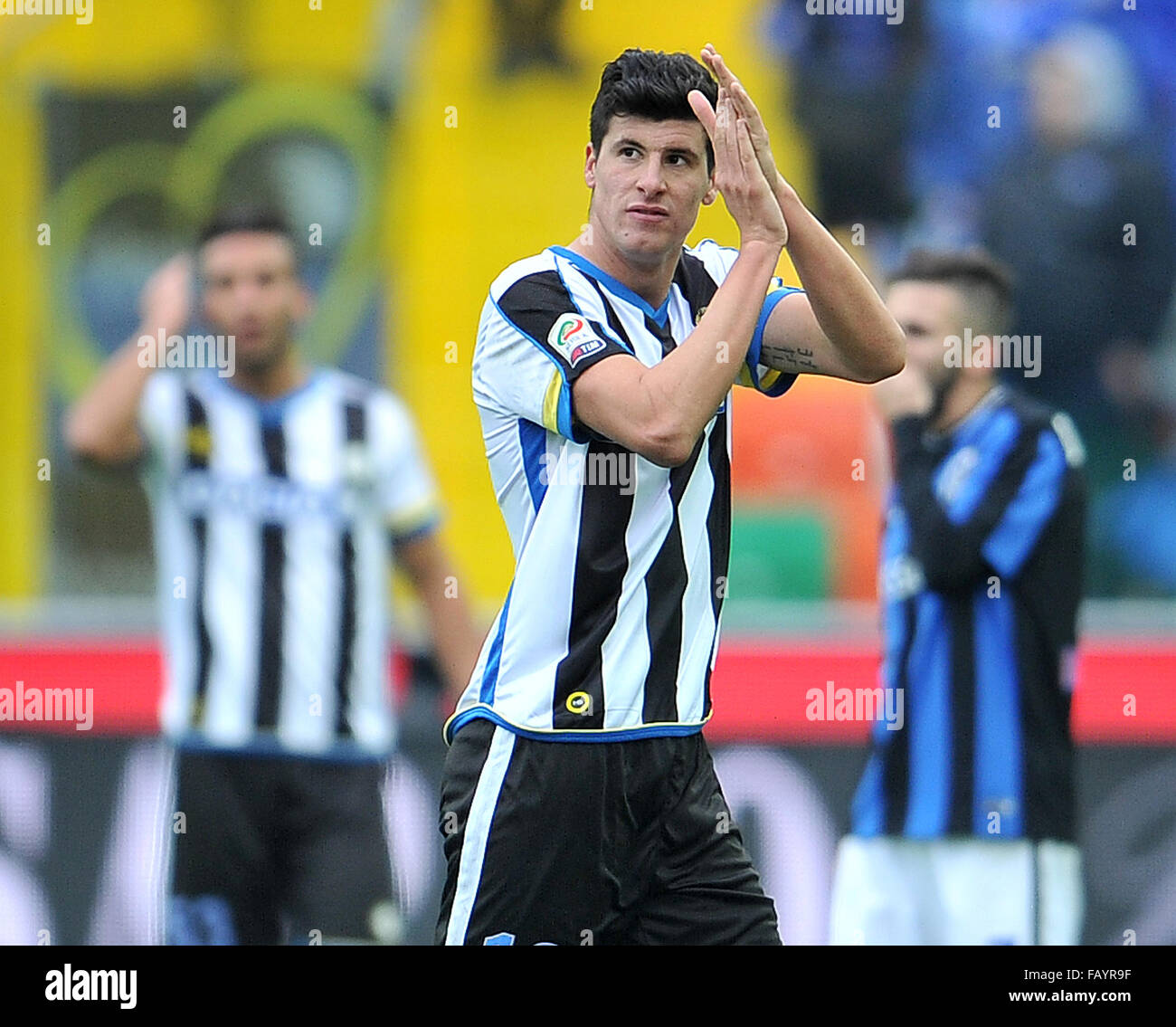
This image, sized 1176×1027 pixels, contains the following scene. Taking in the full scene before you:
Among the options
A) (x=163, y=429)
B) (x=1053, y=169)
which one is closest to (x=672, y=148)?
(x=163, y=429)

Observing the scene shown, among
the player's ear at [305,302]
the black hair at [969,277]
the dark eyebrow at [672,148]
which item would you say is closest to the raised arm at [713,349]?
the dark eyebrow at [672,148]

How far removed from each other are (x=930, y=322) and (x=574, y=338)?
2.39 meters

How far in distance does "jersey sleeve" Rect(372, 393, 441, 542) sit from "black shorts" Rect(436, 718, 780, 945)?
2.18 metres

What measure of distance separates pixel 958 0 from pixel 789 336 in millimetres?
3632

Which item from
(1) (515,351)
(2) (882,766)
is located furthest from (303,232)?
(1) (515,351)

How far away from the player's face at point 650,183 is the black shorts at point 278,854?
7.47 ft

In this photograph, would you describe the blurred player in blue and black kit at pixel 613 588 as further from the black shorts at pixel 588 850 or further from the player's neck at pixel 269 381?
the player's neck at pixel 269 381

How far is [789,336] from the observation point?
3260 millimetres

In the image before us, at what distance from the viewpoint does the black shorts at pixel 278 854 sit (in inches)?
190

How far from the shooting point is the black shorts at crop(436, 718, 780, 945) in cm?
310

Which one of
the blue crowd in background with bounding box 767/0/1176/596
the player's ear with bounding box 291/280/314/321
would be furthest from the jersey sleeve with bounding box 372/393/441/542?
the blue crowd in background with bounding box 767/0/1176/596
